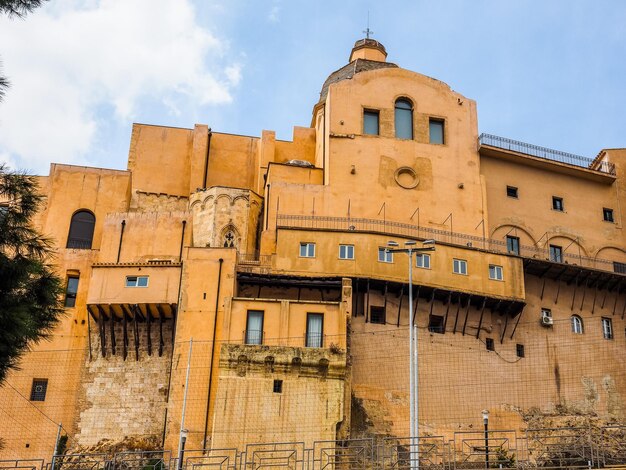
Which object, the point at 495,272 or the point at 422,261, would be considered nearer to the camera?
the point at 422,261

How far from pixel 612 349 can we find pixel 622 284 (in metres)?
3.99

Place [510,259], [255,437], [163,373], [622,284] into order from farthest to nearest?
1. [622,284]
2. [510,259]
3. [163,373]
4. [255,437]

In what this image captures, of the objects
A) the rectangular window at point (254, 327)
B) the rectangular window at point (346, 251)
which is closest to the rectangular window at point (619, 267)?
the rectangular window at point (346, 251)

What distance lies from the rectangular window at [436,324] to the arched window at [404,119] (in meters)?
11.4

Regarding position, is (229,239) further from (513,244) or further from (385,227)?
(513,244)

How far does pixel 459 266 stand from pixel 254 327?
11871 millimetres

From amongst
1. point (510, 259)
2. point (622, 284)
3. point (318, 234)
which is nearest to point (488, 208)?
point (510, 259)

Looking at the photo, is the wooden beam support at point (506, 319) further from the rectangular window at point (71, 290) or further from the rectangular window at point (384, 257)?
the rectangular window at point (71, 290)

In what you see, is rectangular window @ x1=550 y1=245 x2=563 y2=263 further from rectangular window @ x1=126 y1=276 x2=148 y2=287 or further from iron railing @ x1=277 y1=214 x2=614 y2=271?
rectangular window @ x1=126 y1=276 x2=148 y2=287

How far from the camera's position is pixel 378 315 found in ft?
144

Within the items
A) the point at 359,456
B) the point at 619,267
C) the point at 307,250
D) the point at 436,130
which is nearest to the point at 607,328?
the point at 619,267

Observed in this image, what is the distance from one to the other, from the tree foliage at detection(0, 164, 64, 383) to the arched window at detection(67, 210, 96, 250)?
30.1 meters

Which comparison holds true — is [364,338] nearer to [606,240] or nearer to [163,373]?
[163,373]

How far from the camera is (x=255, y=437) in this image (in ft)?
120
